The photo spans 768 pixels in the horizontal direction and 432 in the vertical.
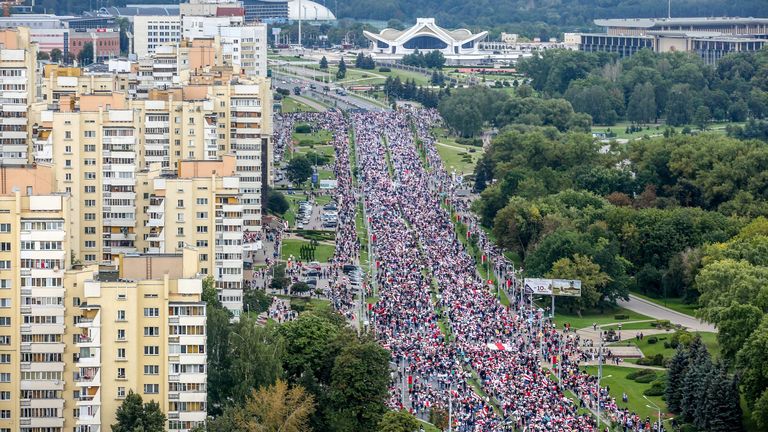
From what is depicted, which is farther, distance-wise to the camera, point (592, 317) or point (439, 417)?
point (592, 317)

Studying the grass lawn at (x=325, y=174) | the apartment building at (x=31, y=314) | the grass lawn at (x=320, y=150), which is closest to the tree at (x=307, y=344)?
the apartment building at (x=31, y=314)

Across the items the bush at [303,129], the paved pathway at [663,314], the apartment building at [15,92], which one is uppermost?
the apartment building at [15,92]

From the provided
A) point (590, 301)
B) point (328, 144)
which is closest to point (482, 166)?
point (328, 144)

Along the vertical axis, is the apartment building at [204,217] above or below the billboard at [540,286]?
above

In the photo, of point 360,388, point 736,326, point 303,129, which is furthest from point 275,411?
point 303,129

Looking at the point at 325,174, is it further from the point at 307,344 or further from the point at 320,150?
the point at 307,344

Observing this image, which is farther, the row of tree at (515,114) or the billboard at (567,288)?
the row of tree at (515,114)

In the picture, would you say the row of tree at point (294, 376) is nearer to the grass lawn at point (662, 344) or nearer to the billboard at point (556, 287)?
the grass lawn at point (662, 344)
